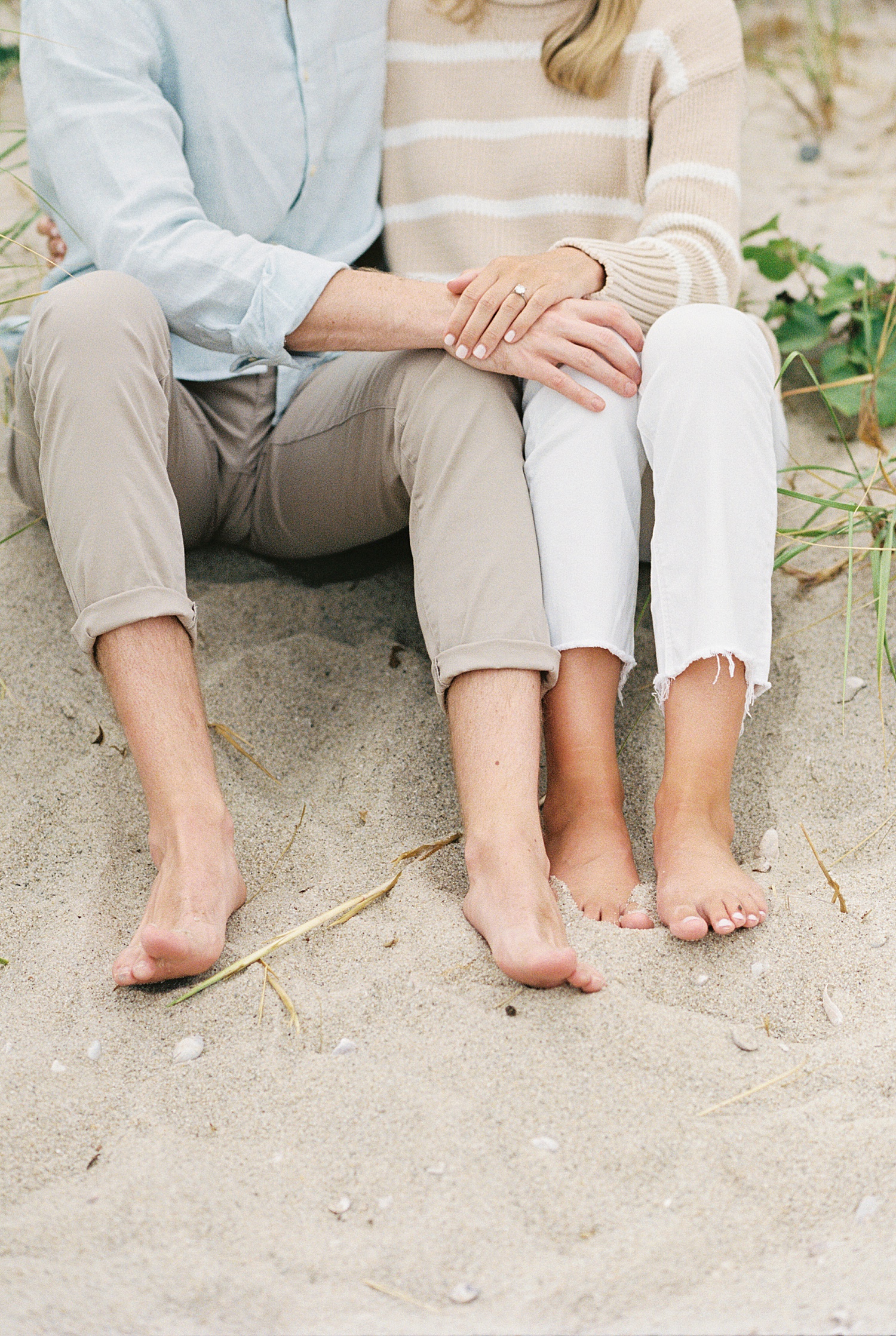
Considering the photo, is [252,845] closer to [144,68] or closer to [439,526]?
[439,526]

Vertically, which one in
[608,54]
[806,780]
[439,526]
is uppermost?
[608,54]

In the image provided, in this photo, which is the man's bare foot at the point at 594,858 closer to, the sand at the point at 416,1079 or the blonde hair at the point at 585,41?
the sand at the point at 416,1079

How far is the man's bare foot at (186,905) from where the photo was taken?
1056 millimetres

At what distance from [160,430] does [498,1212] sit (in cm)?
90

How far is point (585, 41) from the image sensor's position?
159 cm

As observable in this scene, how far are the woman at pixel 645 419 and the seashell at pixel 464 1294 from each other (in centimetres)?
42

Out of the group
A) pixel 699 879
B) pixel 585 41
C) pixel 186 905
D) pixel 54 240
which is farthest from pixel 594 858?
pixel 54 240

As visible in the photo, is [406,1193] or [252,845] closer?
[406,1193]

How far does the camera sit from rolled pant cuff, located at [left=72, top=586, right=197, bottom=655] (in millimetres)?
1149

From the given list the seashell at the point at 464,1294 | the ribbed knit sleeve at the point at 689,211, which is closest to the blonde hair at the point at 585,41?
the ribbed knit sleeve at the point at 689,211

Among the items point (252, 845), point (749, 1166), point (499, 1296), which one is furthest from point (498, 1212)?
point (252, 845)

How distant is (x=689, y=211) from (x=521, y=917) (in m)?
1.05

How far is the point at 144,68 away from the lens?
139cm

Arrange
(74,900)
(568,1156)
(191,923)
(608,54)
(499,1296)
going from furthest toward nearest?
(608,54), (74,900), (191,923), (568,1156), (499,1296)
